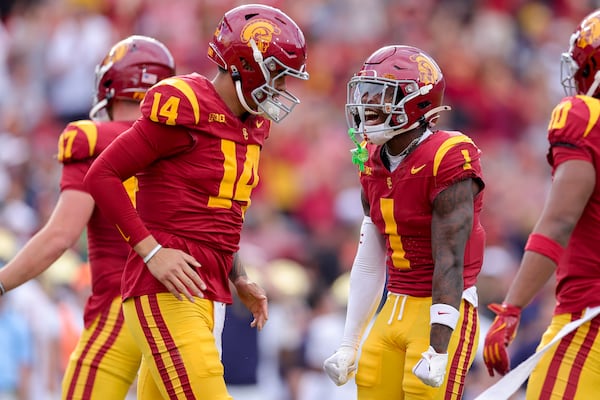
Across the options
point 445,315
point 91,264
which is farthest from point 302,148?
point 445,315

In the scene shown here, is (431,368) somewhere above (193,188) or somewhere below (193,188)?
below

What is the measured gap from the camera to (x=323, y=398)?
9.40 metres

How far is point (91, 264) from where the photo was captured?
223 inches

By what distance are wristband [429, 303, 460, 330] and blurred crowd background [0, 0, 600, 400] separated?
10.8 ft

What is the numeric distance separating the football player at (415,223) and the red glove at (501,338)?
0.08 metres

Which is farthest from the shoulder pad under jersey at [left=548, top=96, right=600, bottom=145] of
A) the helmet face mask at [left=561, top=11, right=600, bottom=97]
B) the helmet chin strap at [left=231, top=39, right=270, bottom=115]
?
the helmet chin strap at [left=231, top=39, right=270, bottom=115]

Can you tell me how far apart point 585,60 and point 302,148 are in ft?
24.5

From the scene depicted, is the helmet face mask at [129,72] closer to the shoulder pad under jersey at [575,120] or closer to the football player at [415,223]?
the football player at [415,223]

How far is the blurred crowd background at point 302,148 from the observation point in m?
9.33

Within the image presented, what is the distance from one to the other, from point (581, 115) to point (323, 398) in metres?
5.08

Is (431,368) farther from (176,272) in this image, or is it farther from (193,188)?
(193,188)

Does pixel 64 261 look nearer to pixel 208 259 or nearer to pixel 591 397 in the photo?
pixel 208 259

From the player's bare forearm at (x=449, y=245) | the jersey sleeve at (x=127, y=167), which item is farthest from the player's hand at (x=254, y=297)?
the player's bare forearm at (x=449, y=245)

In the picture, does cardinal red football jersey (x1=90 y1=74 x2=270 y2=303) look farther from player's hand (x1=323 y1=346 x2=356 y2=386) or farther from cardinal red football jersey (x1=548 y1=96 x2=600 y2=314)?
cardinal red football jersey (x1=548 y1=96 x2=600 y2=314)
